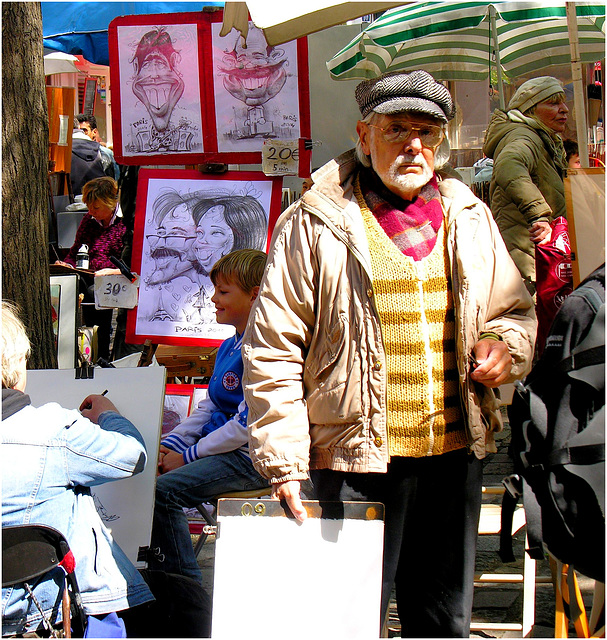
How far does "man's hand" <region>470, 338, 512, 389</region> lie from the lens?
1.92m

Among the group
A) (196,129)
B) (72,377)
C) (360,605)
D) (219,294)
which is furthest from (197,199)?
(360,605)

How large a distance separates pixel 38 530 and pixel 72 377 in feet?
3.10

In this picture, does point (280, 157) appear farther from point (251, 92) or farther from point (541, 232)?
point (541, 232)

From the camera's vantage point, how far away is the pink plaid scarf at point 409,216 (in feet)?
6.65

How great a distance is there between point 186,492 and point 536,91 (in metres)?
2.97

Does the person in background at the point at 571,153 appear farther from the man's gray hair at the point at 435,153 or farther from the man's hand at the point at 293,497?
the man's hand at the point at 293,497

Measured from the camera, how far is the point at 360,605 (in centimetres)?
186

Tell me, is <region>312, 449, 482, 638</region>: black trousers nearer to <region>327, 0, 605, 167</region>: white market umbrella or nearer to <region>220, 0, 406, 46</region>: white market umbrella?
<region>220, 0, 406, 46</region>: white market umbrella

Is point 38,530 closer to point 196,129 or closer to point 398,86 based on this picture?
point 398,86

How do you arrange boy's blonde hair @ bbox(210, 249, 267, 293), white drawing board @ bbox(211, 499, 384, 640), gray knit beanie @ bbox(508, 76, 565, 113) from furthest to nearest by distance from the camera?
gray knit beanie @ bbox(508, 76, 565, 113)
boy's blonde hair @ bbox(210, 249, 267, 293)
white drawing board @ bbox(211, 499, 384, 640)

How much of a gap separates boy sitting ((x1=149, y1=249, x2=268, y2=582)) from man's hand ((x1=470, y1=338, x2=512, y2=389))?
1.11 m

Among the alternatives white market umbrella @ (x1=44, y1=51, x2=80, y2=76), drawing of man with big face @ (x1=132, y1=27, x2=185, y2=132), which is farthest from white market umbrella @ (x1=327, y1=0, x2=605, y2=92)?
white market umbrella @ (x1=44, y1=51, x2=80, y2=76)

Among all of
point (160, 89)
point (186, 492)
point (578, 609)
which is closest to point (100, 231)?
point (160, 89)

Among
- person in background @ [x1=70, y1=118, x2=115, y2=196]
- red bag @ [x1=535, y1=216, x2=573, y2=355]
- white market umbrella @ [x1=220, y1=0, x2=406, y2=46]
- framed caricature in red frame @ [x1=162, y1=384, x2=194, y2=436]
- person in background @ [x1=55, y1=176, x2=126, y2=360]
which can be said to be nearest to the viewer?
white market umbrella @ [x1=220, y1=0, x2=406, y2=46]
